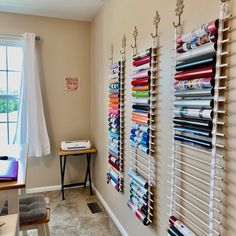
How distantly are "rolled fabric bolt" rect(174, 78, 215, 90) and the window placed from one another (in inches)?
105

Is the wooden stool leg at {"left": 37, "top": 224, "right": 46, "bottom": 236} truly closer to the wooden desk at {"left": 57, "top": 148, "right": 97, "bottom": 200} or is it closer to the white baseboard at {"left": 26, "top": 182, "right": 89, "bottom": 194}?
the wooden desk at {"left": 57, "top": 148, "right": 97, "bottom": 200}

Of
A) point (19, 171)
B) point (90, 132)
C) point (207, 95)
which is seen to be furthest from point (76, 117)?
point (207, 95)

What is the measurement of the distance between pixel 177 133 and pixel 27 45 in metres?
2.61

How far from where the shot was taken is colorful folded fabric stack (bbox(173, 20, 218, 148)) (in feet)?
4.00

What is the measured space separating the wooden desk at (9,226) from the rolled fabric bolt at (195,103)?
3.73 feet

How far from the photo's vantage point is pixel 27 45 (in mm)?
3301

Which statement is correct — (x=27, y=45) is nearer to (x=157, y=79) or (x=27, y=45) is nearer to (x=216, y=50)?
(x=157, y=79)

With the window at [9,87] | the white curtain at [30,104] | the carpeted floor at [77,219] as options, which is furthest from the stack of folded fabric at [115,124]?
the window at [9,87]

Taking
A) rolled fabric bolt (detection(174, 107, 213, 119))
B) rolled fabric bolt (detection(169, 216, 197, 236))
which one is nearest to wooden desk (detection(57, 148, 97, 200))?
rolled fabric bolt (detection(169, 216, 197, 236))

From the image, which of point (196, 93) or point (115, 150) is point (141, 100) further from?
point (115, 150)

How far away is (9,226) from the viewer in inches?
51.1

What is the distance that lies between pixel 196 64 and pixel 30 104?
2.60 metres

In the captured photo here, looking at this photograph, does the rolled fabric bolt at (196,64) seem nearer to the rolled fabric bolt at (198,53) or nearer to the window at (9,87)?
the rolled fabric bolt at (198,53)

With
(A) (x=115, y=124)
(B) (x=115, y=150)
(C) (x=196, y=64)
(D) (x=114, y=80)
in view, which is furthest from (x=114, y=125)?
(C) (x=196, y=64)
